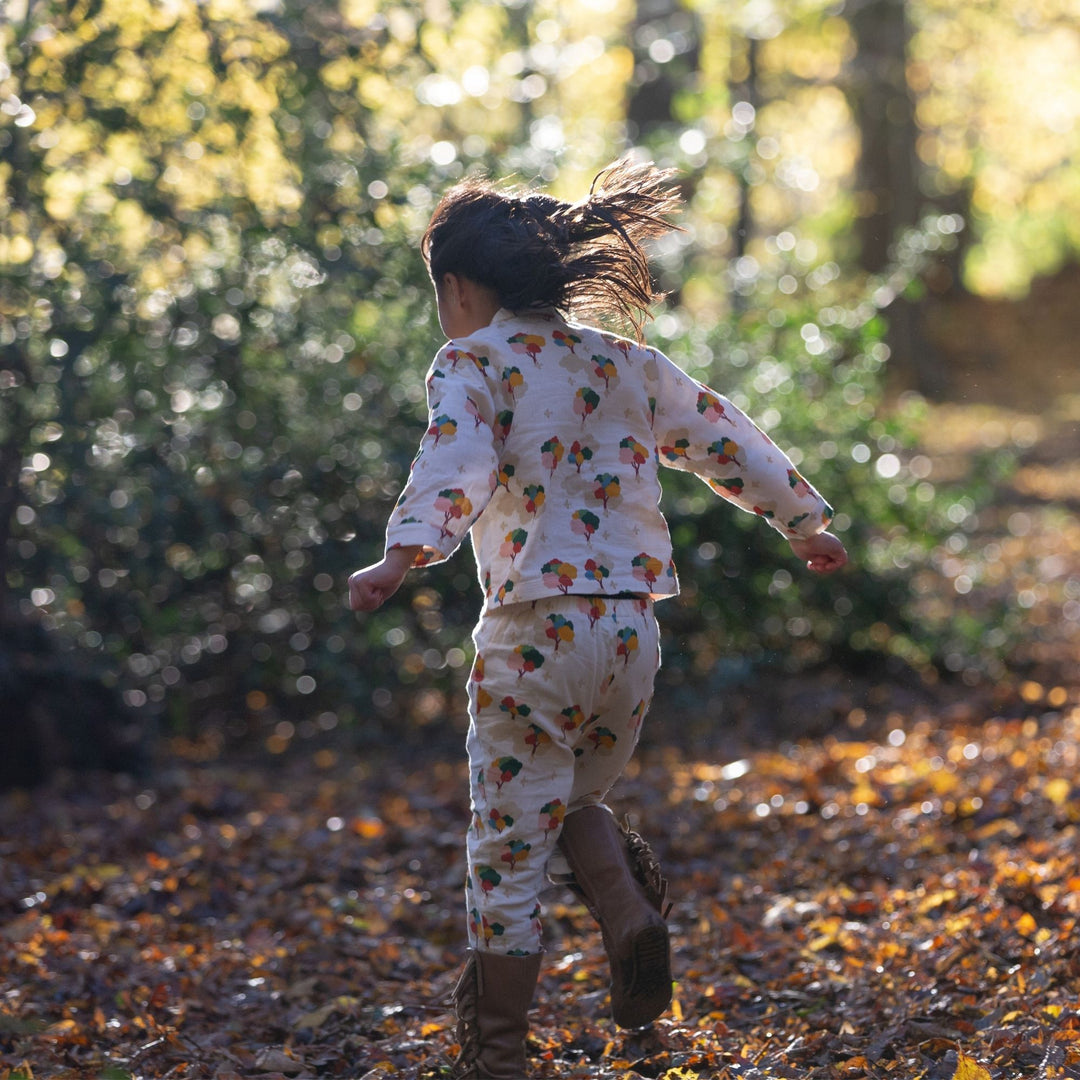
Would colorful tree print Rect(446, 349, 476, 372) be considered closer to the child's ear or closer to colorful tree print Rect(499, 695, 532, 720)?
the child's ear

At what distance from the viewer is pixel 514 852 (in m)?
2.97

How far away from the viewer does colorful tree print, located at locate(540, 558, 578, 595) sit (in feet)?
9.53

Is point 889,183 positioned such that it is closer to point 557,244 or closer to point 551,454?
point 557,244

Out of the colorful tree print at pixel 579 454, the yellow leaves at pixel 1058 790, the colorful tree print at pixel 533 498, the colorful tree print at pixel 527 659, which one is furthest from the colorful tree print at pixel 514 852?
the yellow leaves at pixel 1058 790

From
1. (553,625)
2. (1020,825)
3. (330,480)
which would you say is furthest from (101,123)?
(1020,825)

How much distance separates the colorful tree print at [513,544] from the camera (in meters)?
2.96

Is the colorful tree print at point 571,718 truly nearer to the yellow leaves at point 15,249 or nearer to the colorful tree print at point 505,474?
the colorful tree print at point 505,474

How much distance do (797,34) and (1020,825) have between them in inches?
728

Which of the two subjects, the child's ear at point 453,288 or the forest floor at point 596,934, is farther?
the forest floor at point 596,934

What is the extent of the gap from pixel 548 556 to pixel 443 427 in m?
0.35

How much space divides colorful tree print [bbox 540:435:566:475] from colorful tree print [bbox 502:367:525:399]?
0.42 ft

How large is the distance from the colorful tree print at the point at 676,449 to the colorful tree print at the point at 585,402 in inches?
11.0

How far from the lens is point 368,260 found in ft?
22.2

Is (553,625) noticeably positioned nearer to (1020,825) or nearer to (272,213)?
(1020,825)
